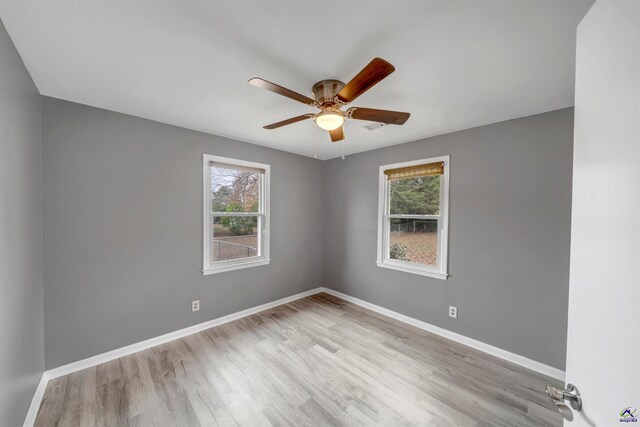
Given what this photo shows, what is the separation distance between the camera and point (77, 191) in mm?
2152

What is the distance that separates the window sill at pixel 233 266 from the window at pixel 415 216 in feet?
5.71

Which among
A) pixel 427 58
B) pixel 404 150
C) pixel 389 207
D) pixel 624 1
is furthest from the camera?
pixel 389 207

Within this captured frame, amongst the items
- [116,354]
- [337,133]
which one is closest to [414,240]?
[337,133]

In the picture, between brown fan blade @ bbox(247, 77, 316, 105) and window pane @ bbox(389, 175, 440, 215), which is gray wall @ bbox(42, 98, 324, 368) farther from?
window pane @ bbox(389, 175, 440, 215)

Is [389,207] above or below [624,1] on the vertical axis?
below

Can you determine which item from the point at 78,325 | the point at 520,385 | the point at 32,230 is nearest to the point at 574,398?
the point at 520,385

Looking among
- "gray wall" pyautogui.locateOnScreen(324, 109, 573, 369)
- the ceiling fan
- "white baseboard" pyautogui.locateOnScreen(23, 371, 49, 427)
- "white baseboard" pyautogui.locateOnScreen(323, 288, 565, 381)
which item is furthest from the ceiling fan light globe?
"white baseboard" pyautogui.locateOnScreen(23, 371, 49, 427)

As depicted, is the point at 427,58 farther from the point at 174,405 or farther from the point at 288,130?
the point at 174,405

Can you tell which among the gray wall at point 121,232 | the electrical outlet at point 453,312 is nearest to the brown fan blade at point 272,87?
the gray wall at point 121,232

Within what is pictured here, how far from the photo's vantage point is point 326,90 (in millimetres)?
1755

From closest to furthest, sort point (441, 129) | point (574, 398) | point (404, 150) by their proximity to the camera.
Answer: point (574, 398) < point (441, 129) < point (404, 150)

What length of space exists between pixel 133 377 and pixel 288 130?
111 inches

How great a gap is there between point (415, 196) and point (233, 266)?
2.60m

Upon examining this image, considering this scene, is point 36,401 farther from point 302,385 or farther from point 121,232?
point 302,385
